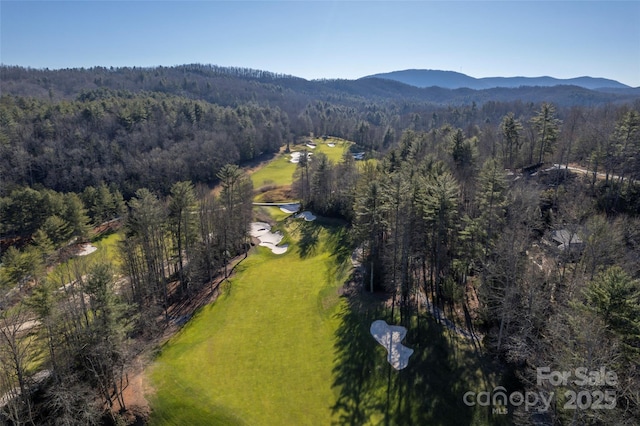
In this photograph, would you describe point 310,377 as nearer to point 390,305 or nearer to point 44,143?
point 390,305

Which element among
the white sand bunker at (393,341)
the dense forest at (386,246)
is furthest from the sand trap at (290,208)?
the white sand bunker at (393,341)

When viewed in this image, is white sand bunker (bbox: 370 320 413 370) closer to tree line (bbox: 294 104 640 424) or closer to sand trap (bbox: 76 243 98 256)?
tree line (bbox: 294 104 640 424)

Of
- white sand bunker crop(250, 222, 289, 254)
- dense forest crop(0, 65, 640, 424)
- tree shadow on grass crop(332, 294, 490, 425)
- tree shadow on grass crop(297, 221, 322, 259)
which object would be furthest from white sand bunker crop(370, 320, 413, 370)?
white sand bunker crop(250, 222, 289, 254)

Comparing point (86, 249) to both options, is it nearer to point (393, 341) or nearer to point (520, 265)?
point (393, 341)

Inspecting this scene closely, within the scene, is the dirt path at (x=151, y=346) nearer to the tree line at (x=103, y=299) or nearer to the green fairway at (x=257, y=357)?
the tree line at (x=103, y=299)

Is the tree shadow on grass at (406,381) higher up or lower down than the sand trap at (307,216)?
lower down

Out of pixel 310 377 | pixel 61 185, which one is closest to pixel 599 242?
pixel 310 377
